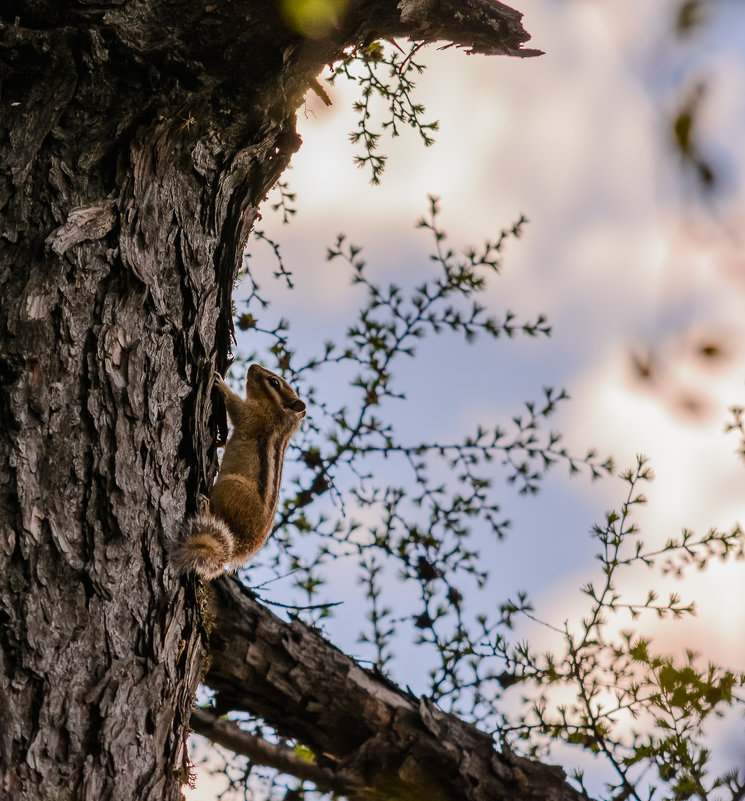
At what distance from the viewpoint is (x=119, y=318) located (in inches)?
104

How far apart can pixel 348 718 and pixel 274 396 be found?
181cm

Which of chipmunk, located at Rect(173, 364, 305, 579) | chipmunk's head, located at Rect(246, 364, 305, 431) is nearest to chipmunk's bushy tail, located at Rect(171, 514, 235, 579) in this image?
chipmunk, located at Rect(173, 364, 305, 579)

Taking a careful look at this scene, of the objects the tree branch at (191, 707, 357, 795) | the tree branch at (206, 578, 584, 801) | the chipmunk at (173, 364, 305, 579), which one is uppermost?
the chipmunk at (173, 364, 305, 579)

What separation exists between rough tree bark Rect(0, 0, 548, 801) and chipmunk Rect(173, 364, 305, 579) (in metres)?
0.13

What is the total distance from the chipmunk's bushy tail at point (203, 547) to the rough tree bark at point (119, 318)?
0.06 metres

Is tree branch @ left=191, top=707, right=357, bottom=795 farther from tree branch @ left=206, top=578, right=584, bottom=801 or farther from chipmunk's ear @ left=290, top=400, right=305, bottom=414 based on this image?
chipmunk's ear @ left=290, top=400, right=305, bottom=414

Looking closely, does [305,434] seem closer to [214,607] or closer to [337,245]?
[337,245]

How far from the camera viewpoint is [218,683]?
3.34m

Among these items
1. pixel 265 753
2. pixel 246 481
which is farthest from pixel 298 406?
pixel 265 753

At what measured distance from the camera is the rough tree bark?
2.18m

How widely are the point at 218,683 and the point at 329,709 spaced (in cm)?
45

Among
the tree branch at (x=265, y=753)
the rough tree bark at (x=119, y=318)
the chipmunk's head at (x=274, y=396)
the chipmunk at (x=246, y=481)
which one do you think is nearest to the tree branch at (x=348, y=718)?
the tree branch at (x=265, y=753)

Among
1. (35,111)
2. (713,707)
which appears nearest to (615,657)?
(713,707)

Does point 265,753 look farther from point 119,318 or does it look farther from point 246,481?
point 119,318
